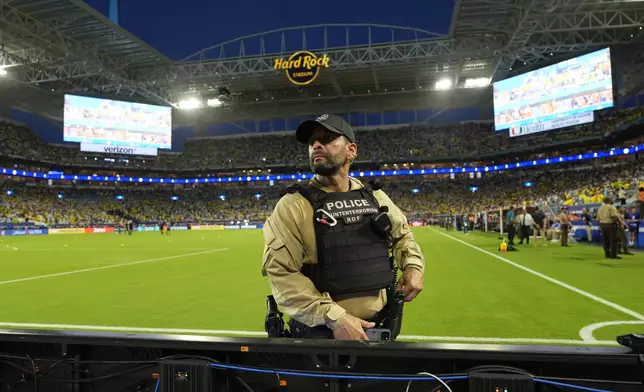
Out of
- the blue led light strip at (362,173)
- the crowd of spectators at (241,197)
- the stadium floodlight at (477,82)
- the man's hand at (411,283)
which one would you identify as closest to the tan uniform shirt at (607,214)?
the man's hand at (411,283)

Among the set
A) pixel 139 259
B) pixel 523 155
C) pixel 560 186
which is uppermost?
pixel 523 155

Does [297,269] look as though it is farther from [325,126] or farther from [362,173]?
[362,173]

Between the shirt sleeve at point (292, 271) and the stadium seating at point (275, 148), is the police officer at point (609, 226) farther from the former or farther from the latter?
the stadium seating at point (275, 148)

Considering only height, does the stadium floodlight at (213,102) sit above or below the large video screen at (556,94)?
above

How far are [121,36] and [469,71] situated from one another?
32457 mm

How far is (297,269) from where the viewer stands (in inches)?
96.5

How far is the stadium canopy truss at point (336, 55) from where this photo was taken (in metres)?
28.7

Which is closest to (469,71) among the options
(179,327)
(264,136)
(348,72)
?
(348,72)

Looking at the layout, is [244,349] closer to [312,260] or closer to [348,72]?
[312,260]

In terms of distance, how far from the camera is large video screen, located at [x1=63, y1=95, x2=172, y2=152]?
147 ft

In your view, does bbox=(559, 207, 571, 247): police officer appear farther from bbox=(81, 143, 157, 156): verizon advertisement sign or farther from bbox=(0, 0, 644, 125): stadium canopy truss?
bbox=(81, 143, 157, 156): verizon advertisement sign

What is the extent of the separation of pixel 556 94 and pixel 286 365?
133 feet

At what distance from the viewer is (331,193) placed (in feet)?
8.75

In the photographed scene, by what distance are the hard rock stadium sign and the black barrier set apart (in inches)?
1372
